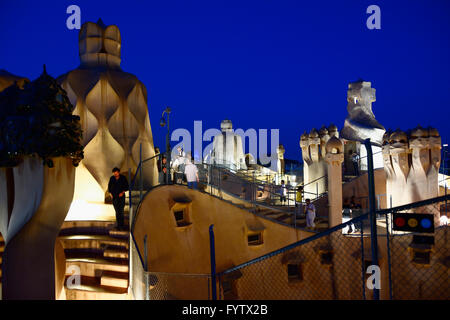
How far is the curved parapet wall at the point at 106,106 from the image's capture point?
10.1 m

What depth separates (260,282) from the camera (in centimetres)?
1048

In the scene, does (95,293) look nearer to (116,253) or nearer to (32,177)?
(116,253)

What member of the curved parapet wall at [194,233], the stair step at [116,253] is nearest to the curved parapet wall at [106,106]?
the curved parapet wall at [194,233]

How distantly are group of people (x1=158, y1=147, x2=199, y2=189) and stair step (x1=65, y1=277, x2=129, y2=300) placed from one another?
3.54 metres

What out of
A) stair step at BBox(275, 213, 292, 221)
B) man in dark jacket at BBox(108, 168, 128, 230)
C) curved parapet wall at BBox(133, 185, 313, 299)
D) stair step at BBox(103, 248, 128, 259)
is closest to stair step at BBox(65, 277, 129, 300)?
stair step at BBox(103, 248, 128, 259)

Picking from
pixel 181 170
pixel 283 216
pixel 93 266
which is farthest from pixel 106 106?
pixel 283 216

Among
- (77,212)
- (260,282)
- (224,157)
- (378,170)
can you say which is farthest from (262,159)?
(77,212)

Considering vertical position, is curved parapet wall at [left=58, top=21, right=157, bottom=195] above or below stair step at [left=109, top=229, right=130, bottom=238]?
above

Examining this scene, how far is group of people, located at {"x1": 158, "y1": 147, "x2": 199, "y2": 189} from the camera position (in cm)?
949

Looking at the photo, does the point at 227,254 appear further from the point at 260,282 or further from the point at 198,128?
the point at 198,128

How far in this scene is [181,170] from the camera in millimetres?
13109

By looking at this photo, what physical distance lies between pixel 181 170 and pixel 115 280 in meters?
7.37

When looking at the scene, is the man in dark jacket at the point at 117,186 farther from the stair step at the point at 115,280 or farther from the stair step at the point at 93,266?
the stair step at the point at 115,280

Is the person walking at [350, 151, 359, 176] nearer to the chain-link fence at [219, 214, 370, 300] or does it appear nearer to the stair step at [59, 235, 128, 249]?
the chain-link fence at [219, 214, 370, 300]
